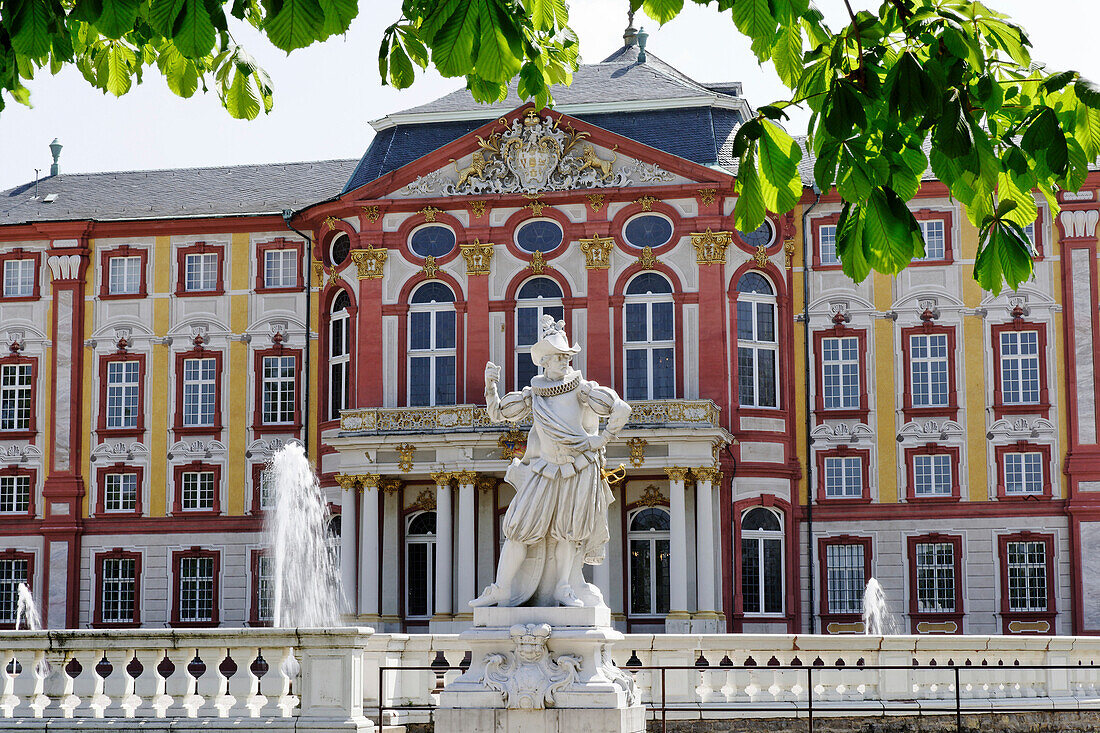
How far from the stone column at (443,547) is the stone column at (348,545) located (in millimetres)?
1973

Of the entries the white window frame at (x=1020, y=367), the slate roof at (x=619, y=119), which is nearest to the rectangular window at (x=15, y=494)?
the slate roof at (x=619, y=119)

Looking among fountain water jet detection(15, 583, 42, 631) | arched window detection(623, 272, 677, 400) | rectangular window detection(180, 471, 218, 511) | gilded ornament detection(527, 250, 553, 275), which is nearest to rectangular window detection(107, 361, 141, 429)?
rectangular window detection(180, 471, 218, 511)

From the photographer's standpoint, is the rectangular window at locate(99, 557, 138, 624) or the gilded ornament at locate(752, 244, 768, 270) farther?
the rectangular window at locate(99, 557, 138, 624)

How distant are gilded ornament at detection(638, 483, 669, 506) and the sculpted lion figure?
7.11 metres

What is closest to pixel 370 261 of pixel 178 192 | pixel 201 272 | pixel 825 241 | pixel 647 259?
pixel 201 272

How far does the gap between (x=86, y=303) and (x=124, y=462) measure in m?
4.19

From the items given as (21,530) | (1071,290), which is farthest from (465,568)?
(1071,290)

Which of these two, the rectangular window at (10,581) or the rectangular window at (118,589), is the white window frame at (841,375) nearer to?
the rectangular window at (118,589)

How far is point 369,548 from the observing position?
35.7m

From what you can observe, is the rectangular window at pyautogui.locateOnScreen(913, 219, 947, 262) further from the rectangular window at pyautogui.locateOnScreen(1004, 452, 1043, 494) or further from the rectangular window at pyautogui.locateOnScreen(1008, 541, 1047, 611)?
the rectangular window at pyautogui.locateOnScreen(1008, 541, 1047, 611)

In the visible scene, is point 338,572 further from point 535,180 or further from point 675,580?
point 535,180

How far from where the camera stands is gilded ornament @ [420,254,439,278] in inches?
1462

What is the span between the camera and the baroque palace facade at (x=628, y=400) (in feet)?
116

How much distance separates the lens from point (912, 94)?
17.2 ft
